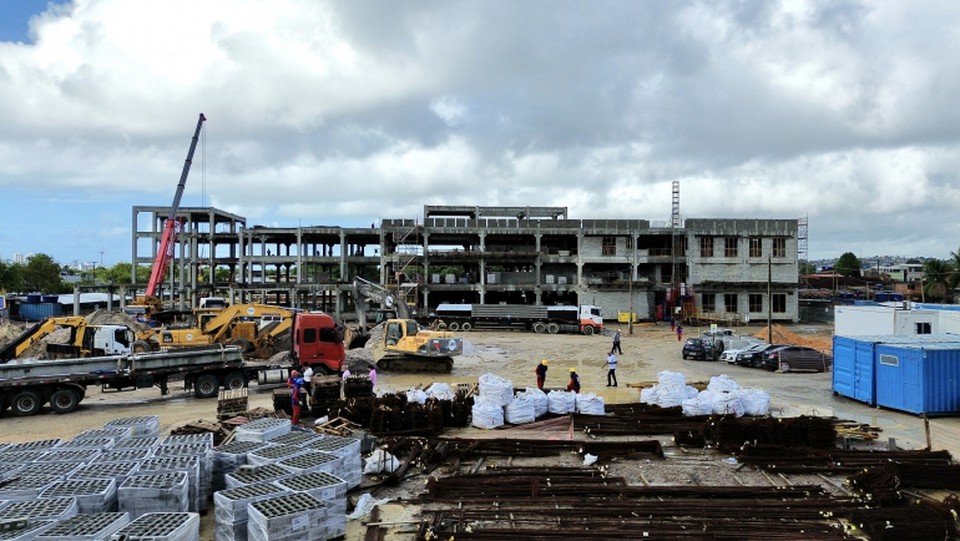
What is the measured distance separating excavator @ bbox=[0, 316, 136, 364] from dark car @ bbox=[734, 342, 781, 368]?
25.9m

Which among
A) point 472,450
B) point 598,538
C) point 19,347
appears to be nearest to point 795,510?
point 598,538

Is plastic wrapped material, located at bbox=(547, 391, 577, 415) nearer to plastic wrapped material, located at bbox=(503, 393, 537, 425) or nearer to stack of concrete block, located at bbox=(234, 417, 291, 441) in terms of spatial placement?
plastic wrapped material, located at bbox=(503, 393, 537, 425)

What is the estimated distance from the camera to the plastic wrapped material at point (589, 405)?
53.3 ft

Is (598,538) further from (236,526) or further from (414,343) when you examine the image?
(414,343)

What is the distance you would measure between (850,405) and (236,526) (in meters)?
18.0

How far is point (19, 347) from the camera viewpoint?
77.9 ft

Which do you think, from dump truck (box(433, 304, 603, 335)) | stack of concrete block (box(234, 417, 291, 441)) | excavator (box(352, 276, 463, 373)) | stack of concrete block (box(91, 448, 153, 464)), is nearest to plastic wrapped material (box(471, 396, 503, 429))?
stack of concrete block (box(234, 417, 291, 441))

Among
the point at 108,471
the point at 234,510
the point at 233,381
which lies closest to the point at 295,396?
the point at 108,471

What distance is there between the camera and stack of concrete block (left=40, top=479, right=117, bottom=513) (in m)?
8.30

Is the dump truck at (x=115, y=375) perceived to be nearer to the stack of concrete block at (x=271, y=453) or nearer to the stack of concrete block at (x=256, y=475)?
the stack of concrete block at (x=271, y=453)

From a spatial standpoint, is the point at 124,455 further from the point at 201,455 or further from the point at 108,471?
the point at 201,455

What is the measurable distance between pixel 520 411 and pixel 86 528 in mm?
10342

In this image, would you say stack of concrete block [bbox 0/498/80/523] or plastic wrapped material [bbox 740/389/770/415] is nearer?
stack of concrete block [bbox 0/498/80/523]

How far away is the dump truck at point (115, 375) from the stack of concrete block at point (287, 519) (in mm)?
13413
